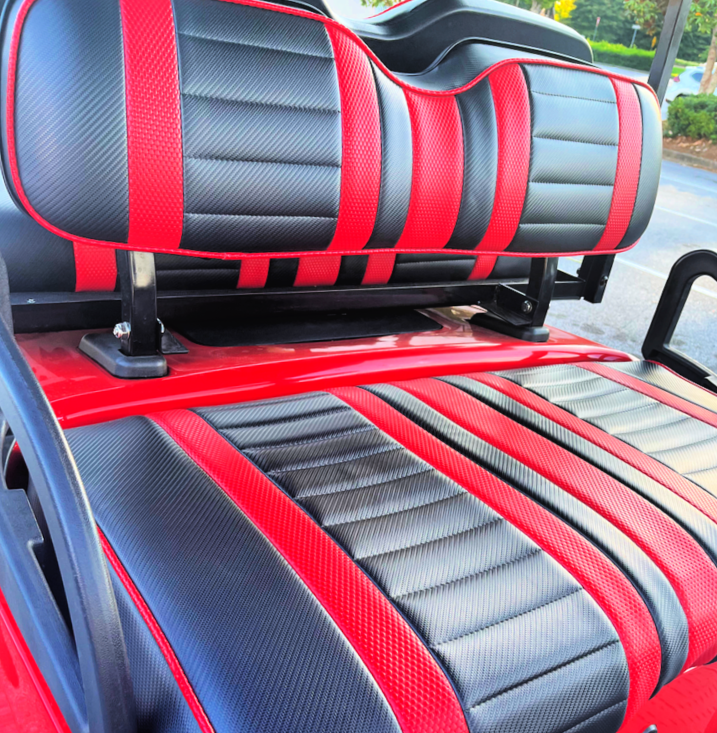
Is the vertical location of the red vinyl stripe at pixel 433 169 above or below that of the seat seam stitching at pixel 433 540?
above

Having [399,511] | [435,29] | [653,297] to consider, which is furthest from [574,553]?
[653,297]

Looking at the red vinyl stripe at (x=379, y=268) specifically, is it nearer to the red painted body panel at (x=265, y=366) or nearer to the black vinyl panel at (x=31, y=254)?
the red painted body panel at (x=265, y=366)

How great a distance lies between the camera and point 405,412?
98cm

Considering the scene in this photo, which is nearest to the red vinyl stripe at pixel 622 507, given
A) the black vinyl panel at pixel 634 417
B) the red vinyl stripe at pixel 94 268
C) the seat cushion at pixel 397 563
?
the seat cushion at pixel 397 563

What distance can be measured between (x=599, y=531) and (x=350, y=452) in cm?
30

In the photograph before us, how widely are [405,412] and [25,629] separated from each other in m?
0.55

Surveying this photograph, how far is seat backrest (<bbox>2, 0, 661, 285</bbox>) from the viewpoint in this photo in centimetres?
74

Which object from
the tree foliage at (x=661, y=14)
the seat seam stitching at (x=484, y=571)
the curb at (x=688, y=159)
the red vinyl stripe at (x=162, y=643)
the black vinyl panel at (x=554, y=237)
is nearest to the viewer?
the red vinyl stripe at (x=162, y=643)

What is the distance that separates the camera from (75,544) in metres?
0.42

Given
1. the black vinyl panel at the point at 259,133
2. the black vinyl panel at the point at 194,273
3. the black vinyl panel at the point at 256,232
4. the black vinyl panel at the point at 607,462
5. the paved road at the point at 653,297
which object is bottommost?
the paved road at the point at 653,297

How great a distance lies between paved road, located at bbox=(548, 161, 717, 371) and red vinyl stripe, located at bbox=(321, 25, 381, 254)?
1702 millimetres

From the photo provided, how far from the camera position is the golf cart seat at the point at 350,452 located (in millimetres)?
592

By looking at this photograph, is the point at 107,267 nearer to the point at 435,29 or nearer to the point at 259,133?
the point at 259,133

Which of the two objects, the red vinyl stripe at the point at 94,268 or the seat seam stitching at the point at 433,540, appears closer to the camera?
the seat seam stitching at the point at 433,540
